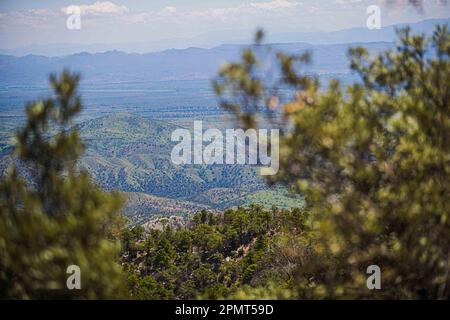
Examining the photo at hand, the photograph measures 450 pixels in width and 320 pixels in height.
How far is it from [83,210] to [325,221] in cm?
306

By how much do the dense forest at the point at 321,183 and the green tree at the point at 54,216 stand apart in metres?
0.01

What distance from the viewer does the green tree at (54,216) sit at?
574 centimetres

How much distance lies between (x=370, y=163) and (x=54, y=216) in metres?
4.23

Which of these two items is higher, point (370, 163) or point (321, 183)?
point (370, 163)

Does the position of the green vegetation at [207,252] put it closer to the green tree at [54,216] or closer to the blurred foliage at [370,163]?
the blurred foliage at [370,163]

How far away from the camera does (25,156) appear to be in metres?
6.18

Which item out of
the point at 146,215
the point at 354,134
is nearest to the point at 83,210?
the point at 354,134

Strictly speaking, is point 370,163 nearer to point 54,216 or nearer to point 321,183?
point 321,183

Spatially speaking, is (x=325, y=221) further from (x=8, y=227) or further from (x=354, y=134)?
(x=8, y=227)

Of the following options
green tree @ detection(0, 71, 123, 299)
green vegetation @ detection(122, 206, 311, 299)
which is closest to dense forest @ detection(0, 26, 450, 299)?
green tree @ detection(0, 71, 123, 299)

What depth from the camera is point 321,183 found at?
6566mm

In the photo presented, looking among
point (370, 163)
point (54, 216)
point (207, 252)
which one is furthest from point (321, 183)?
point (207, 252)

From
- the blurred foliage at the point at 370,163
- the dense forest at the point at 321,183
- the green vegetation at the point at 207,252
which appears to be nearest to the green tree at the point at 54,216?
the dense forest at the point at 321,183
